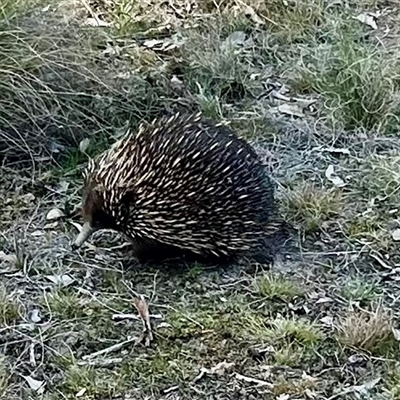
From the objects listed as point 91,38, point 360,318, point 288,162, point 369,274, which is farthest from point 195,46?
point 360,318

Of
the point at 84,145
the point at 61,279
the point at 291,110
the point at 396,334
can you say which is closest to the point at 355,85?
the point at 291,110

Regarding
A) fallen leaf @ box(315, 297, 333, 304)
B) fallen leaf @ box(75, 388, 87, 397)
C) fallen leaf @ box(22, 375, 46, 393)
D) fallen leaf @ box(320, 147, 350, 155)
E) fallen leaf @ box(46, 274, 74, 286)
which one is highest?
fallen leaf @ box(320, 147, 350, 155)

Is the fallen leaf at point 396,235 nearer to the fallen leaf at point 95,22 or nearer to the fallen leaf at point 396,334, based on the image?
the fallen leaf at point 396,334

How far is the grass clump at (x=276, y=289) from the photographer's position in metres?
4.46

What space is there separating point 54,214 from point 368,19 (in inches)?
113

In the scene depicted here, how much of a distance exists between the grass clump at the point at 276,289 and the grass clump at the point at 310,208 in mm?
520

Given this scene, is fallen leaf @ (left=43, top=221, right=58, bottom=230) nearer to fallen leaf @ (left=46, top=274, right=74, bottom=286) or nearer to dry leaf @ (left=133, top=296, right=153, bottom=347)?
fallen leaf @ (left=46, top=274, right=74, bottom=286)

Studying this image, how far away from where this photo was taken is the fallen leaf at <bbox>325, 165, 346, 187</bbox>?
17.6ft

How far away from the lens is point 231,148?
4695mm

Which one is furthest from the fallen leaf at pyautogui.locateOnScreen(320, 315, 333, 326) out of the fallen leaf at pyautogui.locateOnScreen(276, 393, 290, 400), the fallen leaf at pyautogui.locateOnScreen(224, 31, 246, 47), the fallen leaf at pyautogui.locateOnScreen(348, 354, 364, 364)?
the fallen leaf at pyautogui.locateOnScreen(224, 31, 246, 47)

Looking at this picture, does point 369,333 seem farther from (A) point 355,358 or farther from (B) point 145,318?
(B) point 145,318

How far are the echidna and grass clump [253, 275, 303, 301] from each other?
0.26m

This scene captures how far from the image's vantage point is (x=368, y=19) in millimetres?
6957

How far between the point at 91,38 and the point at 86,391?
274 cm
